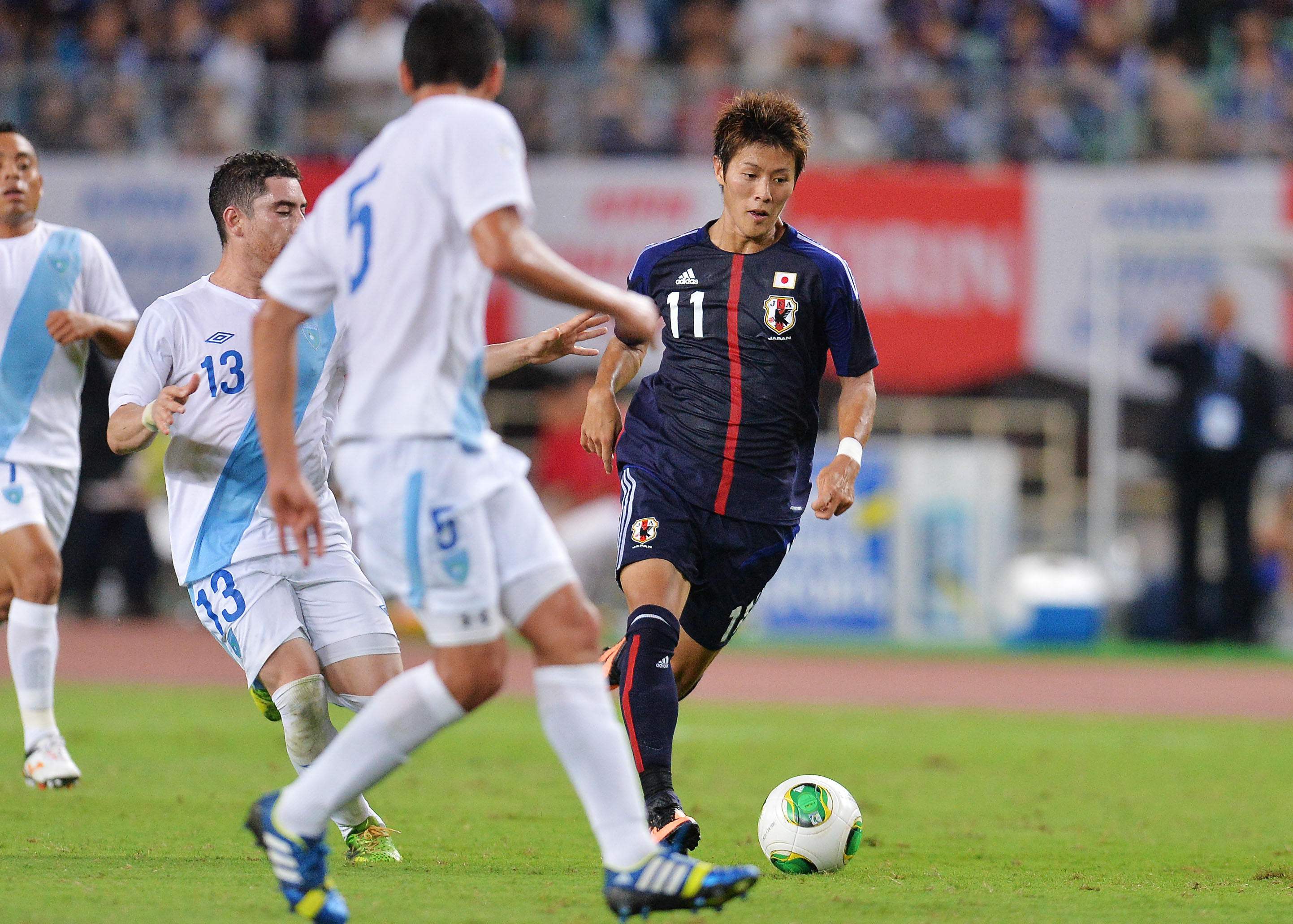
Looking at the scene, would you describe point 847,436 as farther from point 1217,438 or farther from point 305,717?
point 1217,438

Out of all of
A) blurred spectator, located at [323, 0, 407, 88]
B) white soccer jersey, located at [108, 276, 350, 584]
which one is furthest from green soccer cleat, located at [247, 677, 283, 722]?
blurred spectator, located at [323, 0, 407, 88]

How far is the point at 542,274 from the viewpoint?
3.92 metres

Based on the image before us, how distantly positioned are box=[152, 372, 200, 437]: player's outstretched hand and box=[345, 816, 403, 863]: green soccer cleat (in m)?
1.54

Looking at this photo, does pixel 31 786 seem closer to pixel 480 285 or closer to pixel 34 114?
pixel 480 285

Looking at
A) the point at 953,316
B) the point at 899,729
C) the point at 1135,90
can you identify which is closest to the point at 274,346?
the point at 899,729

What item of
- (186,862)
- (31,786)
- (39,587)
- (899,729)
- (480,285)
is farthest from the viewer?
(899,729)

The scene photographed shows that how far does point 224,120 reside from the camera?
16594mm

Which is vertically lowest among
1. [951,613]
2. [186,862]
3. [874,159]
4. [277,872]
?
[951,613]

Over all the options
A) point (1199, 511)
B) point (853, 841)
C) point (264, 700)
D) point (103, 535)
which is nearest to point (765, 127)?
point (853, 841)

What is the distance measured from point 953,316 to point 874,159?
1823 millimetres

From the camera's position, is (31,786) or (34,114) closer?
(31,786)

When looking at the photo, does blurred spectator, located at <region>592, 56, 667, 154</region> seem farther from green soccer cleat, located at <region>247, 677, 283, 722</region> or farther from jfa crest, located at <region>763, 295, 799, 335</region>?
green soccer cleat, located at <region>247, 677, 283, 722</region>

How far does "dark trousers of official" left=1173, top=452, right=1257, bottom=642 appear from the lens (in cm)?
1528

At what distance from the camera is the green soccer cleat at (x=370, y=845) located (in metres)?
5.48
